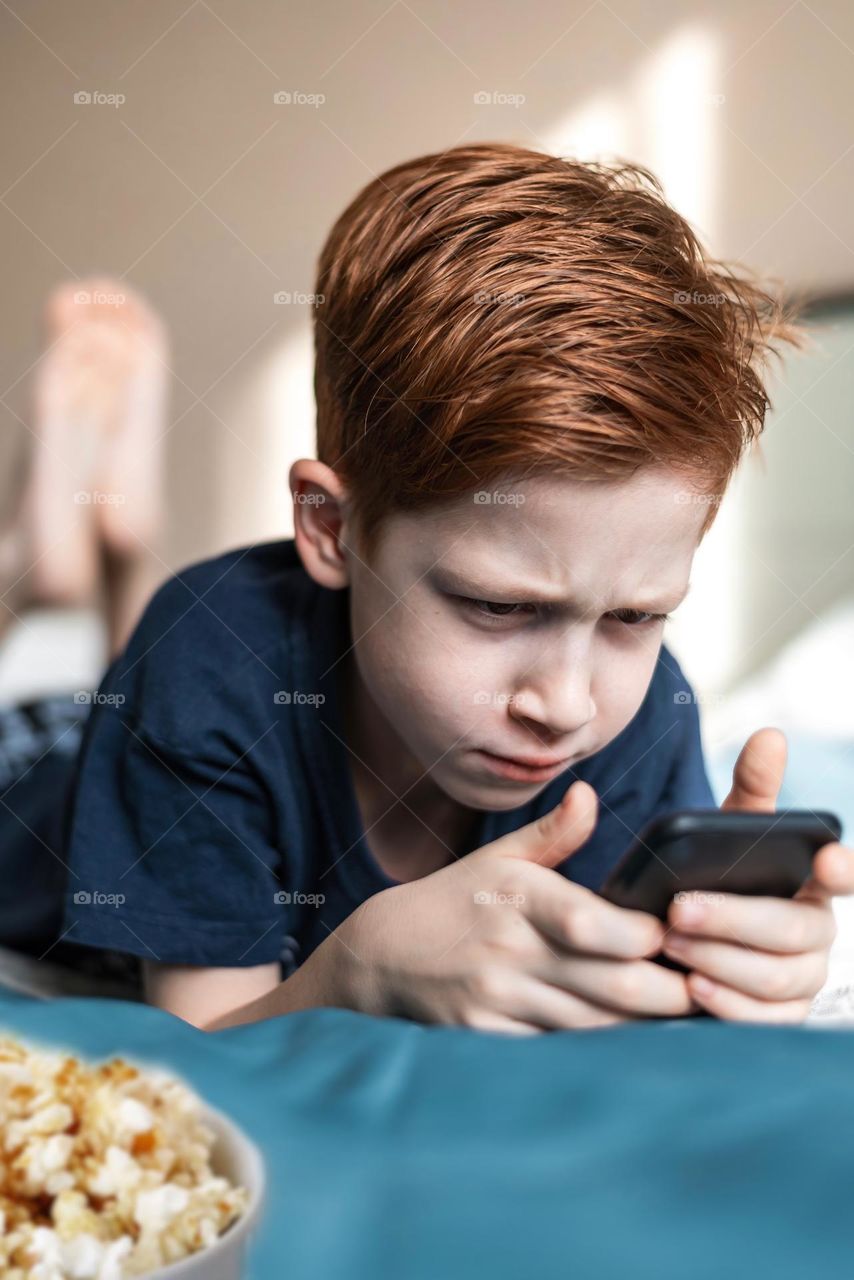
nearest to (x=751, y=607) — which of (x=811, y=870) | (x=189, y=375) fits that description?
(x=189, y=375)

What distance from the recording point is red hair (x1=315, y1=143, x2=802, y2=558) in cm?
73

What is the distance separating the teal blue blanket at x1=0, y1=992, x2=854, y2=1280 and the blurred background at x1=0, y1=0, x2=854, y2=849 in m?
1.16

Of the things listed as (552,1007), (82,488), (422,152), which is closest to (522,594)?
(552,1007)

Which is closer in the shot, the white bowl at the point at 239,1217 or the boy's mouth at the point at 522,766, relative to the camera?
the white bowl at the point at 239,1217

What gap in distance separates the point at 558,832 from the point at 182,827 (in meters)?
0.34

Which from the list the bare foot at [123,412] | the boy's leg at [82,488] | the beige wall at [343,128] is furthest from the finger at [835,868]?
the beige wall at [343,128]

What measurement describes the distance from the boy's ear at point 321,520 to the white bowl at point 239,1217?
0.48 meters

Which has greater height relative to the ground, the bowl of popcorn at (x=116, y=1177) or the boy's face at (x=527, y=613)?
the boy's face at (x=527, y=613)

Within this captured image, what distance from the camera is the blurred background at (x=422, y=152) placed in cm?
185

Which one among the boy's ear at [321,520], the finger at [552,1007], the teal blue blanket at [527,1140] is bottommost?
the finger at [552,1007]

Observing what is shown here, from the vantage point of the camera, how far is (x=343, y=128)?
6.26 ft

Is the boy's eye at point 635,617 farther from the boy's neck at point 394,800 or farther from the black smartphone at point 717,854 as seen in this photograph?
the boy's neck at point 394,800

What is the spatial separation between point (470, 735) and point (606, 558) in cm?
15

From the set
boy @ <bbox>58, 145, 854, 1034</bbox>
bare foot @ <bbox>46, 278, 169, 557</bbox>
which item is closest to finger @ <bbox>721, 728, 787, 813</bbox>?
boy @ <bbox>58, 145, 854, 1034</bbox>
